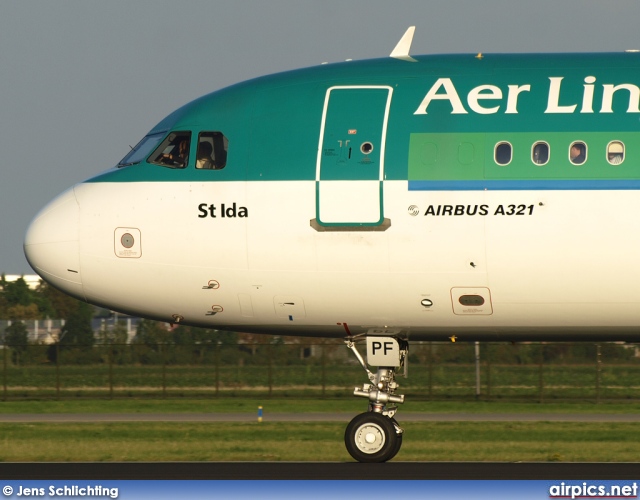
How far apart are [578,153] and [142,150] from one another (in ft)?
22.2

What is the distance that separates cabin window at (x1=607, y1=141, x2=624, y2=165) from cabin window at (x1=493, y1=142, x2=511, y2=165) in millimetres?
1401

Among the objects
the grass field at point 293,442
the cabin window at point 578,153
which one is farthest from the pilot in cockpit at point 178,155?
the grass field at point 293,442

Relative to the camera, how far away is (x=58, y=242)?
19500 mm

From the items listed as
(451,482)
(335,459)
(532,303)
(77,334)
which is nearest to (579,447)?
(335,459)

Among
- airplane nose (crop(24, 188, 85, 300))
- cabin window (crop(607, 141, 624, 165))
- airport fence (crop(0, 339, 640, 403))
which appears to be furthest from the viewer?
airport fence (crop(0, 339, 640, 403))

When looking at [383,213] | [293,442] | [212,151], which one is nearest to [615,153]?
[383,213]

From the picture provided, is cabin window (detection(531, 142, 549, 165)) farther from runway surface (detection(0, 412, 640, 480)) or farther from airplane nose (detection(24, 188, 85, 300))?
airplane nose (detection(24, 188, 85, 300))

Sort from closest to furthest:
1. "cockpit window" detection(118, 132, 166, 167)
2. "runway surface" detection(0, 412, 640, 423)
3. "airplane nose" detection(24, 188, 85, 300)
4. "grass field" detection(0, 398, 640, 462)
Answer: "airplane nose" detection(24, 188, 85, 300) < "cockpit window" detection(118, 132, 166, 167) < "grass field" detection(0, 398, 640, 462) < "runway surface" detection(0, 412, 640, 423)

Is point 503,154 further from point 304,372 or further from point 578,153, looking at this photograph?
point 304,372

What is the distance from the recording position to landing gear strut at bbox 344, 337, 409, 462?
64.3ft

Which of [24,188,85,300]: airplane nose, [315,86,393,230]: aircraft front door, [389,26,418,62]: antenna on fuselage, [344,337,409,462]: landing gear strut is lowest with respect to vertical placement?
[344,337,409,462]: landing gear strut

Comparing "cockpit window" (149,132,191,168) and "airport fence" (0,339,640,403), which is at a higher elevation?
"cockpit window" (149,132,191,168)

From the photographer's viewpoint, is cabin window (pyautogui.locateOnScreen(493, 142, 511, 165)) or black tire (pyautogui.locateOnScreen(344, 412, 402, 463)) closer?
cabin window (pyautogui.locateOnScreen(493, 142, 511, 165))

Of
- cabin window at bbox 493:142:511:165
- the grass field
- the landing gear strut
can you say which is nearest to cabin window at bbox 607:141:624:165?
cabin window at bbox 493:142:511:165
